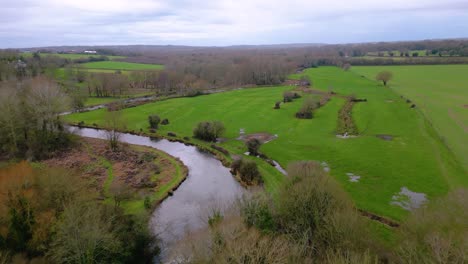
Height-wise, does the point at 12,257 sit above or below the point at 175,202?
above

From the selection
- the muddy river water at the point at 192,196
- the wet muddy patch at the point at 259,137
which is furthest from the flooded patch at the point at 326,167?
the wet muddy patch at the point at 259,137

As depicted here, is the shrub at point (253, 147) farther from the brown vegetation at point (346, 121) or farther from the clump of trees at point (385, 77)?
the clump of trees at point (385, 77)

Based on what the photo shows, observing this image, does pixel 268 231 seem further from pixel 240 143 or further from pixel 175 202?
pixel 240 143

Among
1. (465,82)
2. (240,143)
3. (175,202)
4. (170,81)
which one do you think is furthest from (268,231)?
(465,82)

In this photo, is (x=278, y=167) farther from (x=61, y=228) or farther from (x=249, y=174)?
(x=61, y=228)

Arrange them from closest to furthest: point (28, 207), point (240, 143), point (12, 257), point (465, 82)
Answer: point (12, 257), point (28, 207), point (240, 143), point (465, 82)

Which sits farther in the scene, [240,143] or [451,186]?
[240,143]
